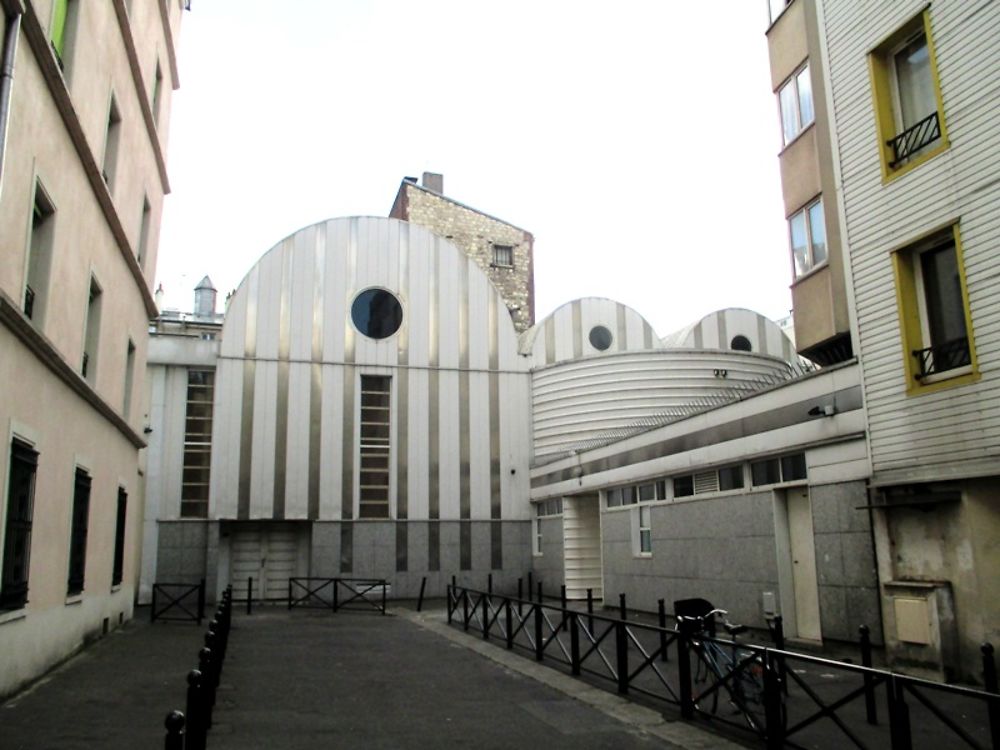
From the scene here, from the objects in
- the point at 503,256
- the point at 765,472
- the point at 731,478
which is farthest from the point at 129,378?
the point at 503,256

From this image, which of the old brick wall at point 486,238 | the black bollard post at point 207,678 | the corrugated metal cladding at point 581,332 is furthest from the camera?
the old brick wall at point 486,238

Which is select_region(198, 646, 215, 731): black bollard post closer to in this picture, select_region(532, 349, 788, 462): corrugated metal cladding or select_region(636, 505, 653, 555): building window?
select_region(636, 505, 653, 555): building window

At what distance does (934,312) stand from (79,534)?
12.9 meters

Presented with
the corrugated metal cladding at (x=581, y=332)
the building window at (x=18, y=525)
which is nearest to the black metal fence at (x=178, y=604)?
the building window at (x=18, y=525)

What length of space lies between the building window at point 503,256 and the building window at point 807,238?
947 inches

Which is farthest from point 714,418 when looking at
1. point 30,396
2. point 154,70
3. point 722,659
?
point 154,70

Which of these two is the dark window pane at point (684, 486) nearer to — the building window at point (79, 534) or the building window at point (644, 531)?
the building window at point (644, 531)

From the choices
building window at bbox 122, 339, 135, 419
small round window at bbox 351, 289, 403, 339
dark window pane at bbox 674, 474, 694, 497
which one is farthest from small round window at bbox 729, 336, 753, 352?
→ building window at bbox 122, 339, 135, 419

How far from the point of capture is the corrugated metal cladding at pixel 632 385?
24984 mm

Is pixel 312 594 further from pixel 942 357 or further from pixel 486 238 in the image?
pixel 486 238

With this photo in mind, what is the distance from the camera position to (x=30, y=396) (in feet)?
31.8

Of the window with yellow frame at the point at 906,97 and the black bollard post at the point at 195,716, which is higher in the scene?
the window with yellow frame at the point at 906,97

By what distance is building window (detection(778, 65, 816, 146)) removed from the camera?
14.6 m

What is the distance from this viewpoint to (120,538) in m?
17.2
